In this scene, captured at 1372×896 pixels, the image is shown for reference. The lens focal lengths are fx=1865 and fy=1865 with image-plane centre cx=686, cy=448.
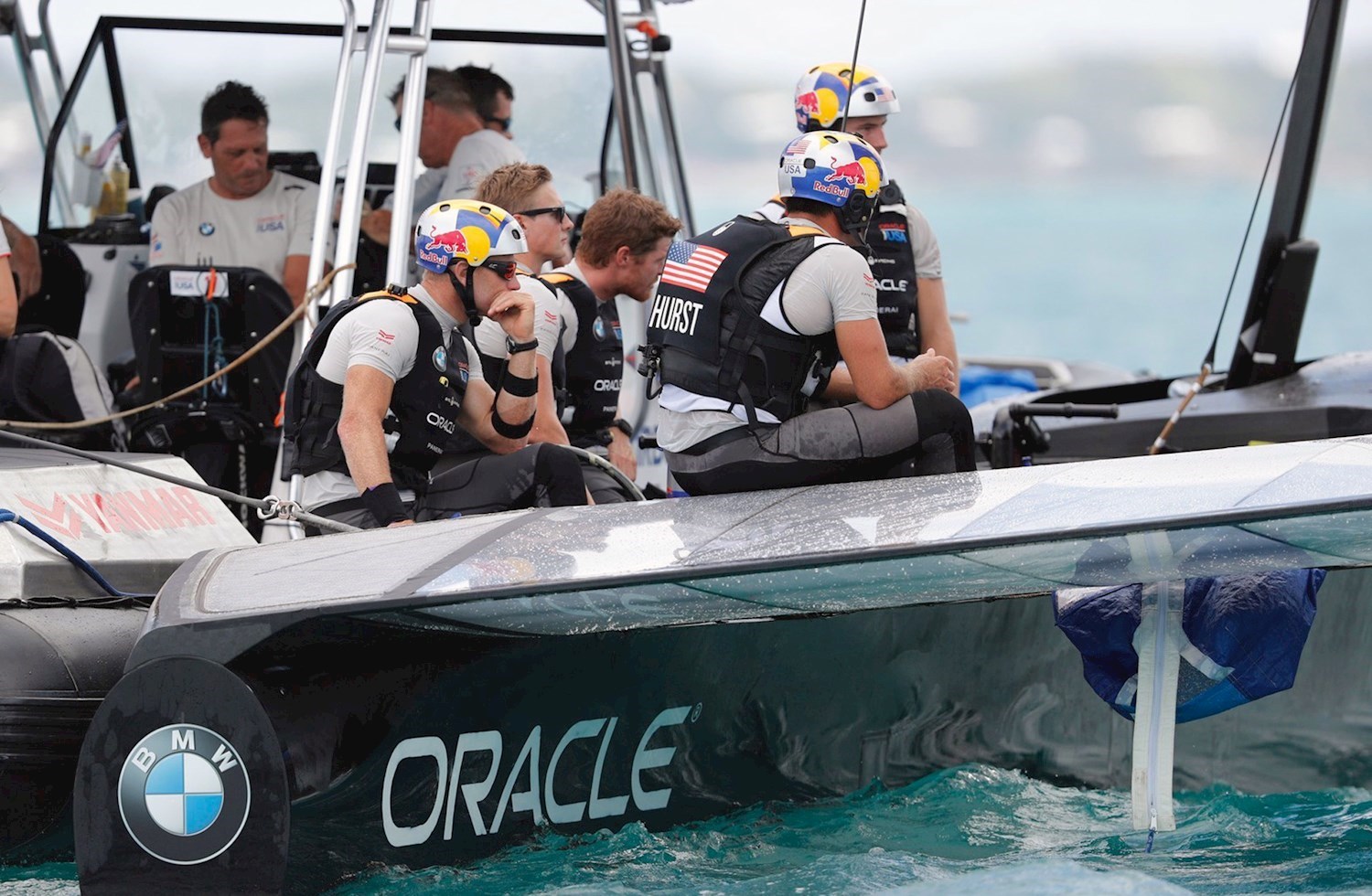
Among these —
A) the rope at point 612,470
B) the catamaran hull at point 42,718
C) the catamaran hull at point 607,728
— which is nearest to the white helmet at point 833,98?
the rope at point 612,470

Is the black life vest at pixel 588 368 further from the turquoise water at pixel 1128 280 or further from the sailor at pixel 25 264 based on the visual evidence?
the turquoise water at pixel 1128 280

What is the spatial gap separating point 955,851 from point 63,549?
228cm

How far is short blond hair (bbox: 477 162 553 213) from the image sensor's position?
5.84 metres

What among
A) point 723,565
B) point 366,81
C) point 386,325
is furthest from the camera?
point 366,81

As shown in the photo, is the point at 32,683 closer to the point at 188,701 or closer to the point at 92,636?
the point at 92,636

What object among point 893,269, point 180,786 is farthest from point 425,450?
point 893,269

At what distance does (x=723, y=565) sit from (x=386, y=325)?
1.68 metres

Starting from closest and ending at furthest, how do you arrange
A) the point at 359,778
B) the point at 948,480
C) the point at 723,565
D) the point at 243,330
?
the point at 723,565 → the point at 359,778 → the point at 948,480 → the point at 243,330

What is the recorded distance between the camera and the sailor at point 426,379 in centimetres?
484

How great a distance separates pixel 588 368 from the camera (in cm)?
619

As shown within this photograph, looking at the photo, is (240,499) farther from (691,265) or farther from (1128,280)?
(1128,280)

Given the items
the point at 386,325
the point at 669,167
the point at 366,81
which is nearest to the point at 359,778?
the point at 386,325

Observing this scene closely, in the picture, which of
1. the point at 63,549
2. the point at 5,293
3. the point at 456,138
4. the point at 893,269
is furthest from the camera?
the point at 456,138

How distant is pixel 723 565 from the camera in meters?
3.47
